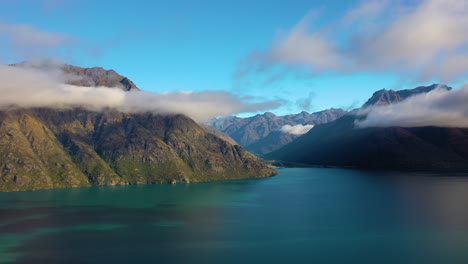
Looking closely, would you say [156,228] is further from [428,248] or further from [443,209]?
[443,209]

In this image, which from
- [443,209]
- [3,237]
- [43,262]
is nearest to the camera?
[43,262]

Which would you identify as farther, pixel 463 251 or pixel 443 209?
pixel 443 209

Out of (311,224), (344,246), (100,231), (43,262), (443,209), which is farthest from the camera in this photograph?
(443,209)

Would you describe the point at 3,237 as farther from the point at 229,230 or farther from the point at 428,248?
the point at 428,248

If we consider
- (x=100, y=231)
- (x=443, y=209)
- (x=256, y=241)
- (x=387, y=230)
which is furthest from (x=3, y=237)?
(x=443, y=209)

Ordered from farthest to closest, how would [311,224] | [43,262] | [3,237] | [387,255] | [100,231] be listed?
[311,224], [100,231], [3,237], [387,255], [43,262]

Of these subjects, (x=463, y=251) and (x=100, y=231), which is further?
(x=100, y=231)

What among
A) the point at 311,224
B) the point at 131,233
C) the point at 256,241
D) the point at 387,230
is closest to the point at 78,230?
the point at 131,233

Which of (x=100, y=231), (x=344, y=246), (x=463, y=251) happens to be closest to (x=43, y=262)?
(x=100, y=231)

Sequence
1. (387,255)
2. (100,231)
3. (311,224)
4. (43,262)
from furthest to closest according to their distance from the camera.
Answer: (311,224) < (100,231) < (387,255) < (43,262)
